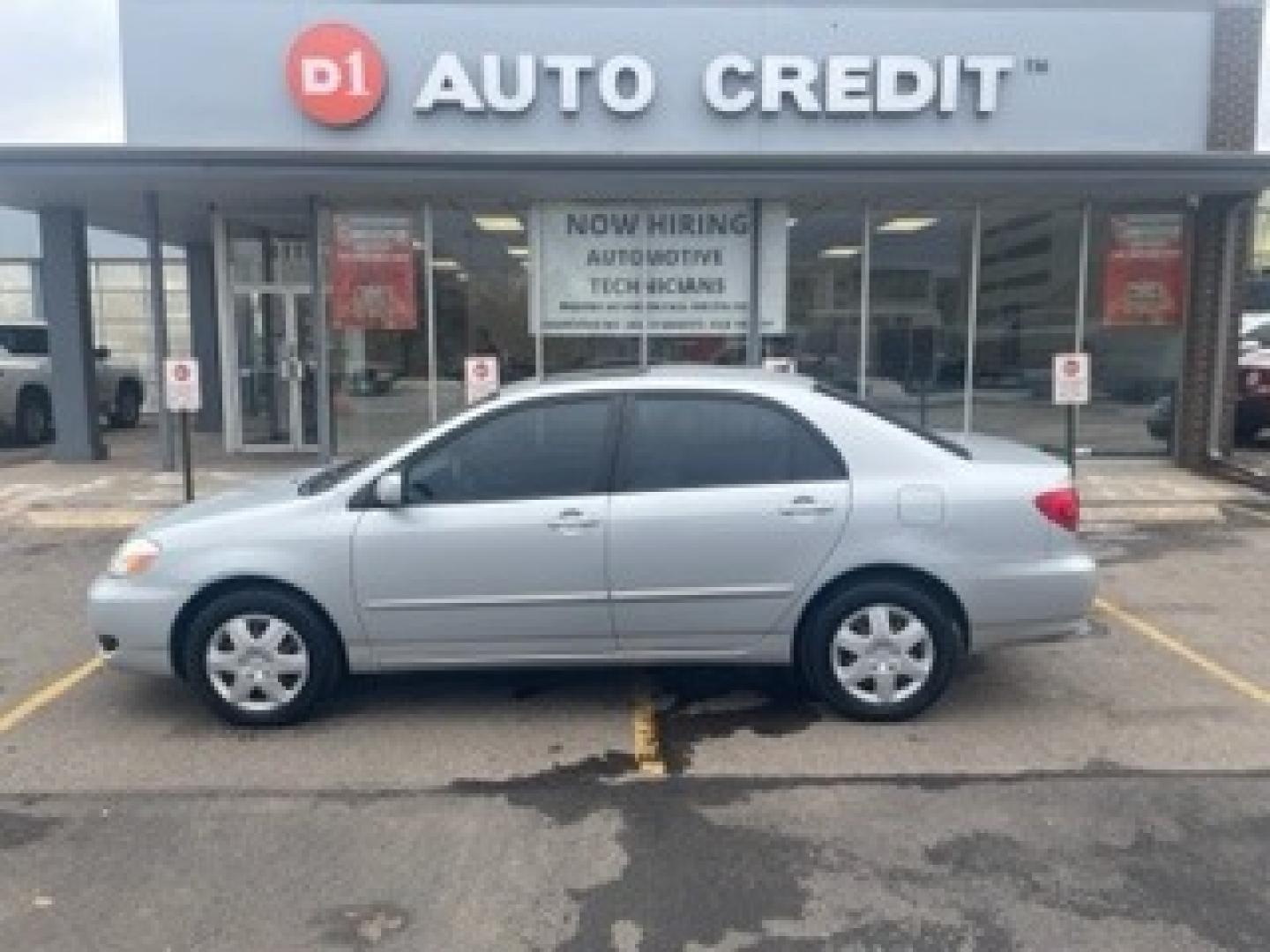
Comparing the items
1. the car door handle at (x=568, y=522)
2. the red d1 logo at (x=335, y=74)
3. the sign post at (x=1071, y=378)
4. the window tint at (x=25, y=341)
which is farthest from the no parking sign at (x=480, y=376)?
the window tint at (x=25, y=341)

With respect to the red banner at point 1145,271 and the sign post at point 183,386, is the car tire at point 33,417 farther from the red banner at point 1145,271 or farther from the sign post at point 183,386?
the red banner at point 1145,271

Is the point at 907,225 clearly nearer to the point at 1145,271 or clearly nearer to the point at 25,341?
the point at 1145,271

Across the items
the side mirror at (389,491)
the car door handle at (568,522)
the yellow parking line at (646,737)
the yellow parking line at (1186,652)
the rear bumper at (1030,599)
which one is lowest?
the yellow parking line at (646,737)

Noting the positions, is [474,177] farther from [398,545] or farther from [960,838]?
[960,838]

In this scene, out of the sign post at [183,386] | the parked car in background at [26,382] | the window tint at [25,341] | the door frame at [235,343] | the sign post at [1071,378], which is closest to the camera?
the sign post at [183,386]

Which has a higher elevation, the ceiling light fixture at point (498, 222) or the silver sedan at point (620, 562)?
the ceiling light fixture at point (498, 222)


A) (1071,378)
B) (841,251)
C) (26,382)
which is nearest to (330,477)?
(1071,378)

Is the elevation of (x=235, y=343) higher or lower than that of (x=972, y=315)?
lower

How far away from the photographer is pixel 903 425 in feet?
17.6

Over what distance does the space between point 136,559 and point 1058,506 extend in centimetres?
428

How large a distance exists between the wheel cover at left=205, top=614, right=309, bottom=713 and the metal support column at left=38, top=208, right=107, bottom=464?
33.6 feet

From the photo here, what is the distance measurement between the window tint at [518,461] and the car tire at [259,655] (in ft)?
2.58

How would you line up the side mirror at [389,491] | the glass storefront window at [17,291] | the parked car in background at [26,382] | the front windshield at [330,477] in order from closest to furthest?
the side mirror at [389,491] < the front windshield at [330,477] < the parked car in background at [26,382] < the glass storefront window at [17,291]

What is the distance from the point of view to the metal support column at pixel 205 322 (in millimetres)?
16891
